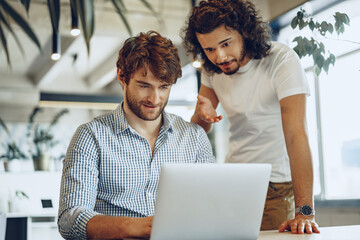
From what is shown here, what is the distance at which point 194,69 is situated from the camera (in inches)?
183

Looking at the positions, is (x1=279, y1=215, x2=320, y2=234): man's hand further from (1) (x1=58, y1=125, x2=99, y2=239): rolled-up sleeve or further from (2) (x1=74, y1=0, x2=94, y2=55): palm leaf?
(2) (x1=74, y1=0, x2=94, y2=55): palm leaf

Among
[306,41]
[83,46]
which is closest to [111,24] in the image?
[83,46]

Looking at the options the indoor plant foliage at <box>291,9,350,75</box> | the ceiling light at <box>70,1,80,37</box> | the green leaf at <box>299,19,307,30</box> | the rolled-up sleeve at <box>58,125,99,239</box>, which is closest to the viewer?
the rolled-up sleeve at <box>58,125,99,239</box>

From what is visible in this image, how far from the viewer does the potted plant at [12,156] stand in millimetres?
3863

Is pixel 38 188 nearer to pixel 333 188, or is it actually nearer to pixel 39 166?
pixel 39 166

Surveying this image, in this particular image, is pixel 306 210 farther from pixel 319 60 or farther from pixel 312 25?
pixel 312 25

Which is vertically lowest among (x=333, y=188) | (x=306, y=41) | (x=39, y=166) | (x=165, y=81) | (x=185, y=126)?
(x=333, y=188)

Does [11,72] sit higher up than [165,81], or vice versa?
[11,72]

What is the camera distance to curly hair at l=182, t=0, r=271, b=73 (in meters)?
2.02

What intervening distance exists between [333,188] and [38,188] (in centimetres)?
247

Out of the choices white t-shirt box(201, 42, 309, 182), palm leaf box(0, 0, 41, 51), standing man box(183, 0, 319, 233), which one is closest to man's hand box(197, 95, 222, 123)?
standing man box(183, 0, 319, 233)

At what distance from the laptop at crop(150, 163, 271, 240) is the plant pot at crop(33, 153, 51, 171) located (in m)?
3.03

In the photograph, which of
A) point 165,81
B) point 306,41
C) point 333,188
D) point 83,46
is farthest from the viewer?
point 83,46

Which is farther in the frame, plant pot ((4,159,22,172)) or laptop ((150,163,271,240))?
plant pot ((4,159,22,172))
